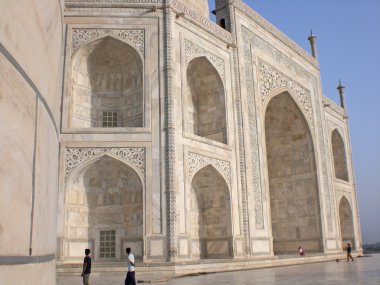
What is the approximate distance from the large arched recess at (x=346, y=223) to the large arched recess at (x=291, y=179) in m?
4.88

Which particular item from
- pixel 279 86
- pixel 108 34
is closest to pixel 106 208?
pixel 108 34

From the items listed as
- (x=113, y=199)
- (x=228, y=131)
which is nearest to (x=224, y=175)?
(x=228, y=131)

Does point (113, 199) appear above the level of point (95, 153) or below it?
below

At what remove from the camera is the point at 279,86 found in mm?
17312

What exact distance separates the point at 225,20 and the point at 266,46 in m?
2.44

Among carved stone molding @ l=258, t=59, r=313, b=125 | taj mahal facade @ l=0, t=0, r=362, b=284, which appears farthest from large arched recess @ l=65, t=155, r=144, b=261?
carved stone molding @ l=258, t=59, r=313, b=125

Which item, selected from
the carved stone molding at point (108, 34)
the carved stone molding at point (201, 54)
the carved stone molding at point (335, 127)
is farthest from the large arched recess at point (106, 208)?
the carved stone molding at point (335, 127)

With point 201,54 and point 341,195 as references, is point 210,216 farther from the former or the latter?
point 341,195

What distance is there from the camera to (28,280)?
0.99 meters

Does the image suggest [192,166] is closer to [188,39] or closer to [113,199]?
[113,199]

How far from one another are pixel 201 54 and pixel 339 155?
1362 cm

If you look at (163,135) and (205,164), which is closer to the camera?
(163,135)

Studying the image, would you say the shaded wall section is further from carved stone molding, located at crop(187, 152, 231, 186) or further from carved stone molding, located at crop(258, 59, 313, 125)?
carved stone molding, located at crop(258, 59, 313, 125)

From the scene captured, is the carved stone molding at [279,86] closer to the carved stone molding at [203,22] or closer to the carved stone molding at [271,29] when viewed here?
the carved stone molding at [271,29]
